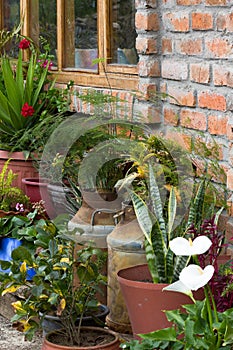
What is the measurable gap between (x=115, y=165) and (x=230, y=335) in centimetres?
163

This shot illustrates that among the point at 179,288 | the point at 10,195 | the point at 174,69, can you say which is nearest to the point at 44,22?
the point at 10,195

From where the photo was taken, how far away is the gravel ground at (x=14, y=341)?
4.22 metres

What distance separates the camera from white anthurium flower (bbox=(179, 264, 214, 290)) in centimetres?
306

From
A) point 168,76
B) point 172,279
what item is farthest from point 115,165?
point 172,279

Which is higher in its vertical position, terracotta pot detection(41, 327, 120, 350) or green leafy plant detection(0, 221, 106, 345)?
green leafy plant detection(0, 221, 106, 345)

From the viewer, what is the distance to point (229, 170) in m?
4.21

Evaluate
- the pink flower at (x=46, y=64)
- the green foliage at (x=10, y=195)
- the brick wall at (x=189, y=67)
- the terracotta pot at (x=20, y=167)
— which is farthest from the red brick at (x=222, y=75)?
the pink flower at (x=46, y=64)

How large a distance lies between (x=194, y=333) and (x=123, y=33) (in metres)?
2.83

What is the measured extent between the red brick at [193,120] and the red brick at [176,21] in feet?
1.40

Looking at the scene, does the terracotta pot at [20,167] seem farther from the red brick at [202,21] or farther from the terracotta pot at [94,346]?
the terracotta pot at [94,346]

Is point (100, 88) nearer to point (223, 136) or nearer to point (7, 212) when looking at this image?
point (7, 212)

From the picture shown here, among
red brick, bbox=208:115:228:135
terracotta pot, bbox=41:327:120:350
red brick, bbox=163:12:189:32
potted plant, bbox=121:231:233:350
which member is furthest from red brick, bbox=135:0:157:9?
potted plant, bbox=121:231:233:350

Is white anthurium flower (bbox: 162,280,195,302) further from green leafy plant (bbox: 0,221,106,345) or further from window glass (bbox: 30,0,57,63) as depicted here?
window glass (bbox: 30,0,57,63)

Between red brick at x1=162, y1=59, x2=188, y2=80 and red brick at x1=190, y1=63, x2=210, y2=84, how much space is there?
8cm
